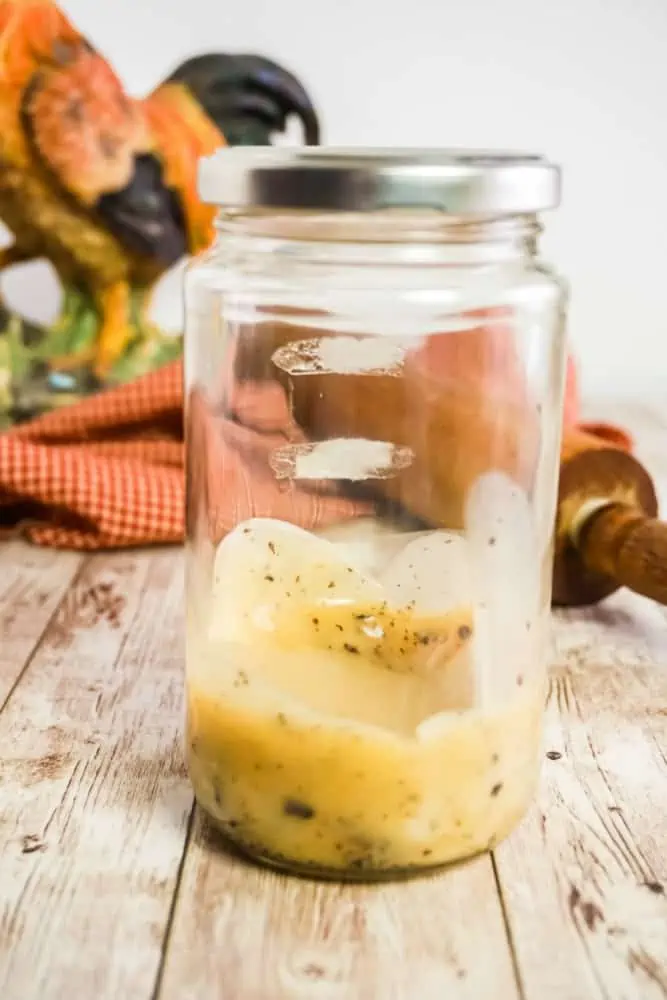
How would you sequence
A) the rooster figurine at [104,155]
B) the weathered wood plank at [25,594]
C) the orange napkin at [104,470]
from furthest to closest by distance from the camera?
the rooster figurine at [104,155]
the orange napkin at [104,470]
the weathered wood plank at [25,594]

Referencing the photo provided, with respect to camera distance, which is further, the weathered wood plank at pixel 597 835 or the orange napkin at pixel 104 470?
the orange napkin at pixel 104 470

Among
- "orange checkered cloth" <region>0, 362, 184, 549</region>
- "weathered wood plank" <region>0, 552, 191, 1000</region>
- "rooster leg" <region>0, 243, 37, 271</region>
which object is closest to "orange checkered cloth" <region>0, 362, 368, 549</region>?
"orange checkered cloth" <region>0, 362, 184, 549</region>

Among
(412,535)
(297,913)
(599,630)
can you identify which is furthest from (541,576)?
(599,630)

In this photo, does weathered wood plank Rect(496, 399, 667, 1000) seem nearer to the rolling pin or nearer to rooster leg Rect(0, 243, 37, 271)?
the rolling pin

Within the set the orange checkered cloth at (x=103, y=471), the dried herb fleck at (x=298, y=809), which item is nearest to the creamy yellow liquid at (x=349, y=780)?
the dried herb fleck at (x=298, y=809)

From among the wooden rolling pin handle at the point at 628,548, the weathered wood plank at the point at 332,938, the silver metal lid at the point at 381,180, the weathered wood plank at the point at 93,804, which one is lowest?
the weathered wood plank at the point at 93,804

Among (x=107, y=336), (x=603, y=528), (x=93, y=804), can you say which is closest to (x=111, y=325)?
(x=107, y=336)

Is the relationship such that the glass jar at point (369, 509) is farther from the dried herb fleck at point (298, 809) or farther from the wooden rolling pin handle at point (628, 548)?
the wooden rolling pin handle at point (628, 548)
